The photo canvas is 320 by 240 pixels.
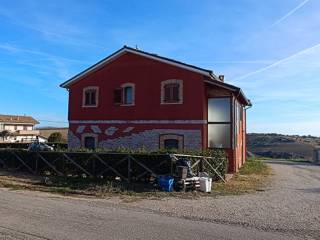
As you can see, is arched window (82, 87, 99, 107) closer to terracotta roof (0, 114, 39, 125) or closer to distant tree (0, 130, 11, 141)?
distant tree (0, 130, 11, 141)

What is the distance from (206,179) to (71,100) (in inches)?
656

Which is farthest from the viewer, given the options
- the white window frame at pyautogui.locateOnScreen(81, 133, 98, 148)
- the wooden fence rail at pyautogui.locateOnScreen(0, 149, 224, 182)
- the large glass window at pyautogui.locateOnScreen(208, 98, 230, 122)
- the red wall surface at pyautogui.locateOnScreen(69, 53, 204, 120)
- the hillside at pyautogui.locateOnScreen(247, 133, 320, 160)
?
the hillside at pyautogui.locateOnScreen(247, 133, 320, 160)

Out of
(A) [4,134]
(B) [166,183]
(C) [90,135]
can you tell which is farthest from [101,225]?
(A) [4,134]

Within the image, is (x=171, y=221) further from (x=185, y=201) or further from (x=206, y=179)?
(x=206, y=179)

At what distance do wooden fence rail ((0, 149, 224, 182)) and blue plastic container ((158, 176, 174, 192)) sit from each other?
65 cm

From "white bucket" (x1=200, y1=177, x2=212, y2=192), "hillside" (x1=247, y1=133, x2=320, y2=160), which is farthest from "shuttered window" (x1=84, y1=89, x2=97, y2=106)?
"hillside" (x1=247, y1=133, x2=320, y2=160)

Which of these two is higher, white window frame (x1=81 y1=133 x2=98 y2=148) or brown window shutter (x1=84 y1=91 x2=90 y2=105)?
brown window shutter (x1=84 y1=91 x2=90 y2=105)

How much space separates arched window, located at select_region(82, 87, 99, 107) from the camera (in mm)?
29500

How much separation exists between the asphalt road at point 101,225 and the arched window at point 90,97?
1781 centimetres

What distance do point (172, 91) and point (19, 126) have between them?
71837 millimetres

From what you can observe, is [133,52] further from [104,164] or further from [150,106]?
[104,164]

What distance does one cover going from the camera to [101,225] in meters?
9.08

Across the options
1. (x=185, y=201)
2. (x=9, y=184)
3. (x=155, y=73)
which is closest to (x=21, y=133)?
(x=155, y=73)

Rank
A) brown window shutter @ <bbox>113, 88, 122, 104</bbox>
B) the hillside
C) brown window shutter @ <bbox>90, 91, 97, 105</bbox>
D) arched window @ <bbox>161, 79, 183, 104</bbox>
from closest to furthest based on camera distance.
Result: arched window @ <bbox>161, 79, 183, 104</bbox> → brown window shutter @ <bbox>113, 88, 122, 104</bbox> → brown window shutter @ <bbox>90, 91, 97, 105</bbox> → the hillside
